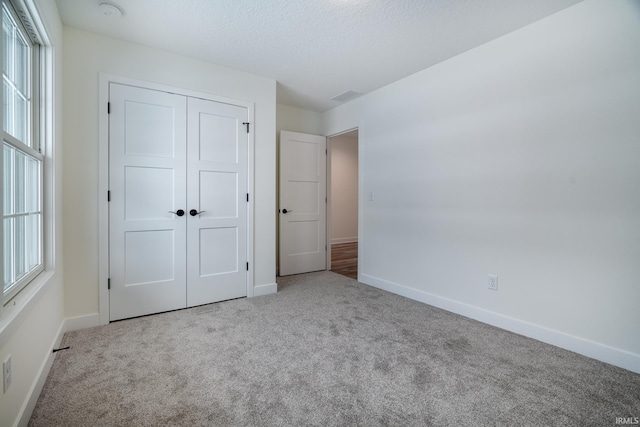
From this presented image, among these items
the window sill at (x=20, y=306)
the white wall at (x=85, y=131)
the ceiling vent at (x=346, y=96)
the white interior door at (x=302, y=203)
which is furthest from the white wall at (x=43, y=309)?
the ceiling vent at (x=346, y=96)

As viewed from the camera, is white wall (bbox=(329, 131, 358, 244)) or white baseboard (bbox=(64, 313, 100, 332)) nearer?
white baseboard (bbox=(64, 313, 100, 332))

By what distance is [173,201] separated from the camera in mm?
2852

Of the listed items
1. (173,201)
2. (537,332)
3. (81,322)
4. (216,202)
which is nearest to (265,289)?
(216,202)

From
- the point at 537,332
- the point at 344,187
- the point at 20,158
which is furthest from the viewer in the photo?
the point at 344,187

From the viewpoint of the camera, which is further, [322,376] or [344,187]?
[344,187]

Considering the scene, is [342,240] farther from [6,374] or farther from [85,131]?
[6,374]

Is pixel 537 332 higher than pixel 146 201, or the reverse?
pixel 146 201

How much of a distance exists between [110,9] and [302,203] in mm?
2937

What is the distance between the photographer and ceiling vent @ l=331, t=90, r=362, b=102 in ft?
12.4

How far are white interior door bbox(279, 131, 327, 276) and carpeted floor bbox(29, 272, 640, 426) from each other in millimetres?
1740

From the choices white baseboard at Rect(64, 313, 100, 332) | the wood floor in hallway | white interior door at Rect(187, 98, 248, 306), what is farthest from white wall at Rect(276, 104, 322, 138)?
white baseboard at Rect(64, 313, 100, 332)

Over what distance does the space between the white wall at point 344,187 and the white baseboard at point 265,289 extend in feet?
12.3

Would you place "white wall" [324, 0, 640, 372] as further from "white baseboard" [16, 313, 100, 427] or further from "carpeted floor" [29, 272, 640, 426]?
"white baseboard" [16, 313, 100, 427]

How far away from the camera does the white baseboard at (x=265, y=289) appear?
11.0 feet
